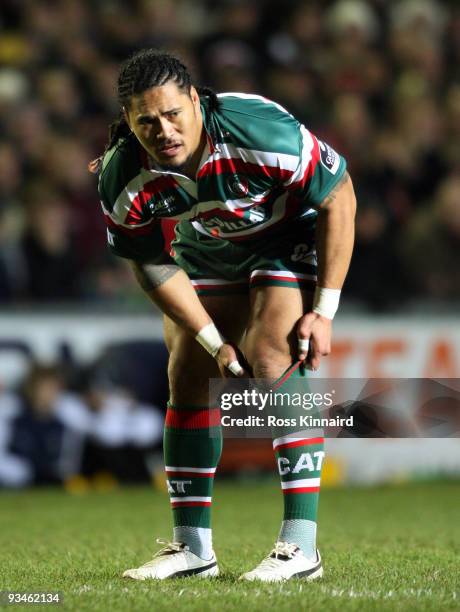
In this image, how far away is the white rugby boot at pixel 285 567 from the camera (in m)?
3.97

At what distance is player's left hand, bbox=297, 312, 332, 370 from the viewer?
411cm

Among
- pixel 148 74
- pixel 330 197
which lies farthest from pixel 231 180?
pixel 148 74

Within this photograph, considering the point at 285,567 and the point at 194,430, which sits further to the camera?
the point at 194,430

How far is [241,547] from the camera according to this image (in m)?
5.14

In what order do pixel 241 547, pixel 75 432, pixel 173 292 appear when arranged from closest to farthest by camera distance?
pixel 173 292 → pixel 241 547 → pixel 75 432

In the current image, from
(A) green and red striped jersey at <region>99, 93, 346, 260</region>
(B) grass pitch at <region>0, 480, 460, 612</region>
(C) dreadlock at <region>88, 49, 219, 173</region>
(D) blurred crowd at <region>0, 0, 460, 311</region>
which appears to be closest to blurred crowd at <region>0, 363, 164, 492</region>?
(B) grass pitch at <region>0, 480, 460, 612</region>

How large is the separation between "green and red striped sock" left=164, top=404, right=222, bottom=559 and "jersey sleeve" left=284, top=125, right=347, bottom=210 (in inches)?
35.0

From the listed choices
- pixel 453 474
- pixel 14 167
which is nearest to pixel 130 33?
pixel 14 167

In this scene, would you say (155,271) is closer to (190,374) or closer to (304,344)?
(190,374)

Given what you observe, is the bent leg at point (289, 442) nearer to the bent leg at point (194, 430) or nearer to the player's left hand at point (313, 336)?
the player's left hand at point (313, 336)

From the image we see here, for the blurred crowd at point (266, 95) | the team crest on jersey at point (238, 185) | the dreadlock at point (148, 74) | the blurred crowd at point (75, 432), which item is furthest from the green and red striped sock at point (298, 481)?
the blurred crowd at point (266, 95)

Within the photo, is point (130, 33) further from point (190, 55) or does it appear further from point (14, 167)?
point (14, 167)

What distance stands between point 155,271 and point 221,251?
0.27 m
